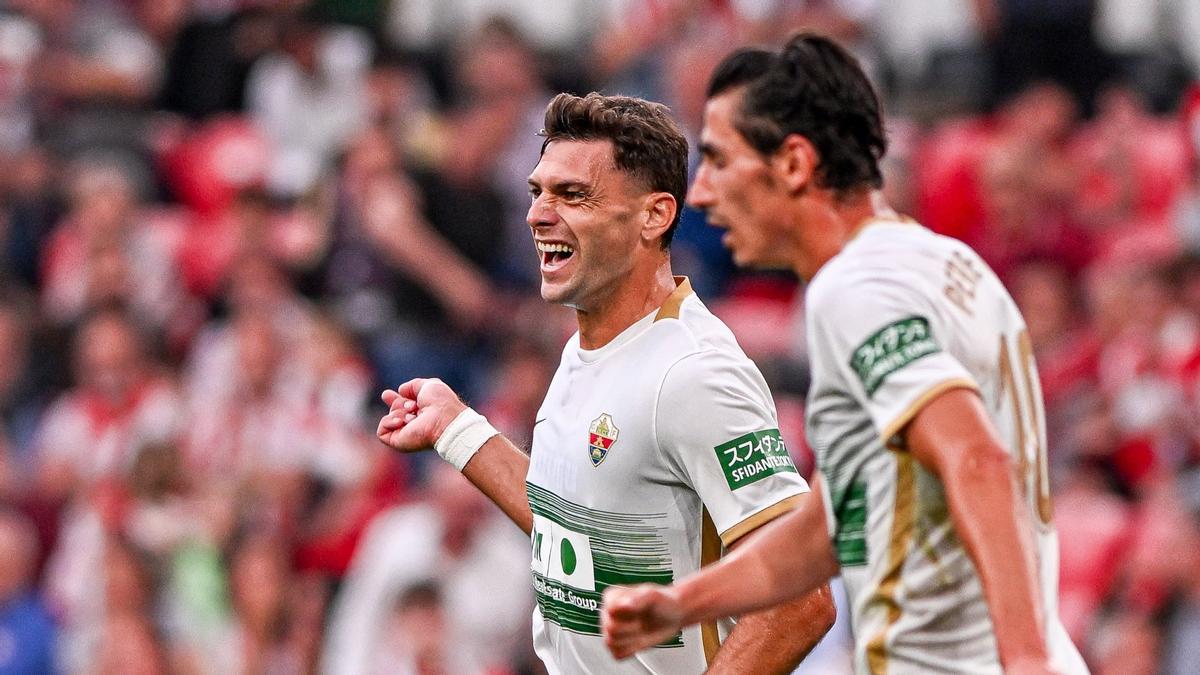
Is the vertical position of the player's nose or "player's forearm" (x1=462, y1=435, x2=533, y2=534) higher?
the player's nose

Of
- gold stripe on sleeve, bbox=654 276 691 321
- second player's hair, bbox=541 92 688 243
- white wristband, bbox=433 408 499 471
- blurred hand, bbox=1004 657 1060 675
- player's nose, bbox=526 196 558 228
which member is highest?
second player's hair, bbox=541 92 688 243

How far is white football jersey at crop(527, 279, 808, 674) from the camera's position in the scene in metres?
3.72

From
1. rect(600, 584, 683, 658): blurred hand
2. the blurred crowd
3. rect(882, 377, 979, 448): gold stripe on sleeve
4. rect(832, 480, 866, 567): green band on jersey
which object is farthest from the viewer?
the blurred crowd

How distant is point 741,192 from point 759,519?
80 cm

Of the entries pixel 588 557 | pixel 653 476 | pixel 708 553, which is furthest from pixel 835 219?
pixel 588 557

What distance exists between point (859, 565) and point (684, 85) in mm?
7049

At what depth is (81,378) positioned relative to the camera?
10.1m

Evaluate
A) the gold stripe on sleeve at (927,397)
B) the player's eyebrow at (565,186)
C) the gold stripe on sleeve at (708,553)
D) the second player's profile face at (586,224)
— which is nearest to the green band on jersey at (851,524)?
the gold stripe on sleeve at (927,397)

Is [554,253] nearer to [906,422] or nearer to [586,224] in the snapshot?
[586,224]

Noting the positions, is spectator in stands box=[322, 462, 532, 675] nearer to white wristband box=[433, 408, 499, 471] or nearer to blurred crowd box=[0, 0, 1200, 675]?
blurred crowd box=[0, 0, 1200, 675]

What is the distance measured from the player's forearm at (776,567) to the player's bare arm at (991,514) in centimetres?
49

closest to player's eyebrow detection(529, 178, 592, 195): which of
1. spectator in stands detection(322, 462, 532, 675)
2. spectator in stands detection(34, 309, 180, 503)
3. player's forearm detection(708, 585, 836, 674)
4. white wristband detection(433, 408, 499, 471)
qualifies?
white wristband detection(433, 408, 499, 471)

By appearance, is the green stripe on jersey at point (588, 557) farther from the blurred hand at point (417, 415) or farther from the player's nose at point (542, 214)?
the player's nose at point (542, 214)

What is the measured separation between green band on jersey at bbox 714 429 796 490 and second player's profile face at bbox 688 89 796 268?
0.58m
